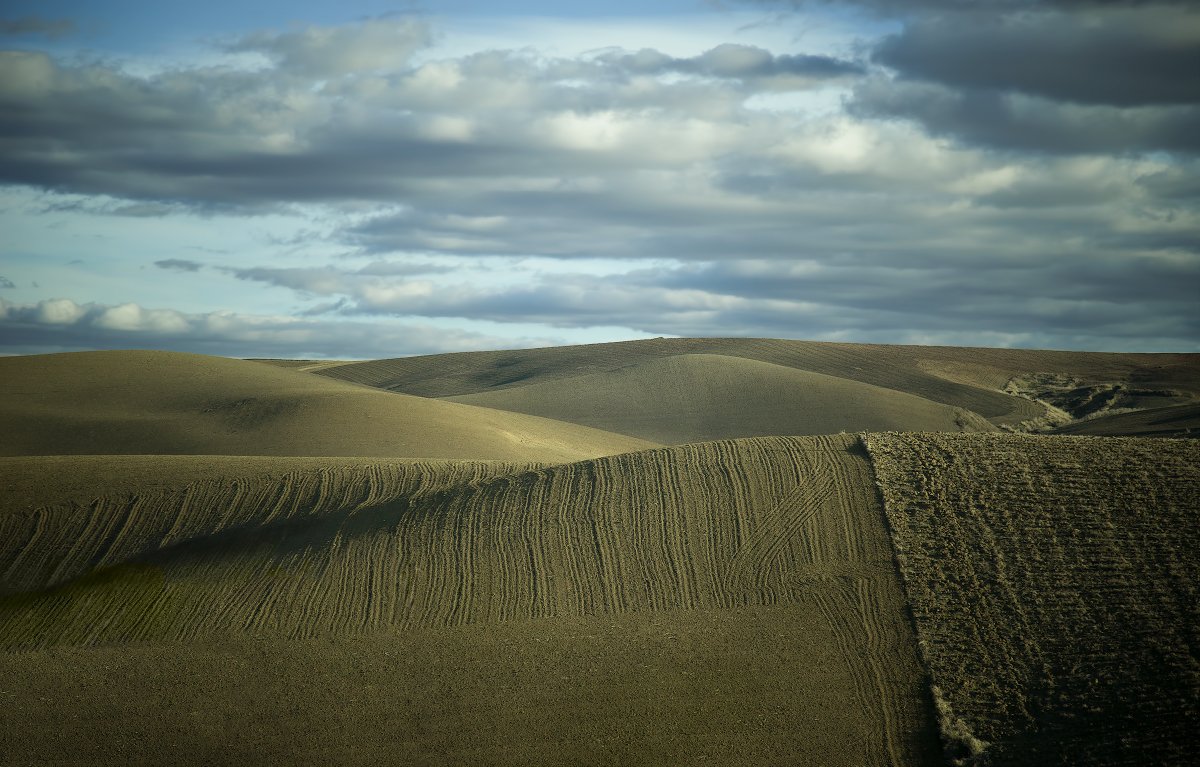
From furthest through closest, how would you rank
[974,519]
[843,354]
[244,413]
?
[843,354] < [244,413] < [974,519]

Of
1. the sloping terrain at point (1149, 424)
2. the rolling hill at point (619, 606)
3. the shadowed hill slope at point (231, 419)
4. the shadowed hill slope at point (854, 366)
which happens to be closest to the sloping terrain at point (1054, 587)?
the rolling hill at point (619, 606)

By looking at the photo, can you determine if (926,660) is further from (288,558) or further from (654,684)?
(288,558)

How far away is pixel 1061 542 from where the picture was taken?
22.7m

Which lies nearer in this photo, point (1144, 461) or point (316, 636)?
point (316, 636)

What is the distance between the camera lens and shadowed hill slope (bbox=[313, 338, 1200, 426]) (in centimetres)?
8806

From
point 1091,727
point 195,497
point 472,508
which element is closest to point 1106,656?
point 1091,727

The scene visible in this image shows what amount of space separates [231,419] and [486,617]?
106 feet

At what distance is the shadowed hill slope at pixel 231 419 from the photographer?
46.2m

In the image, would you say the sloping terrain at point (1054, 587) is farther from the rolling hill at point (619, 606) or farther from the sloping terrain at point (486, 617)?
the sloping terrain at point (486, 617)

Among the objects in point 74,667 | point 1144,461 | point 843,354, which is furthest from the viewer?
point 843,354

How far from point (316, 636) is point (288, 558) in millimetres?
4240

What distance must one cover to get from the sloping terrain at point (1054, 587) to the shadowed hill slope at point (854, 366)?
187 feet

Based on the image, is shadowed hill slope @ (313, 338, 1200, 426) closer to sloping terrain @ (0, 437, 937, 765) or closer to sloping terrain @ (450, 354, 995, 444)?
sloping terrain @ (450, 354, 995, 444)

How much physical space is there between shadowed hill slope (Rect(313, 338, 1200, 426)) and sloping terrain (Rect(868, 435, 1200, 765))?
5688 cm
